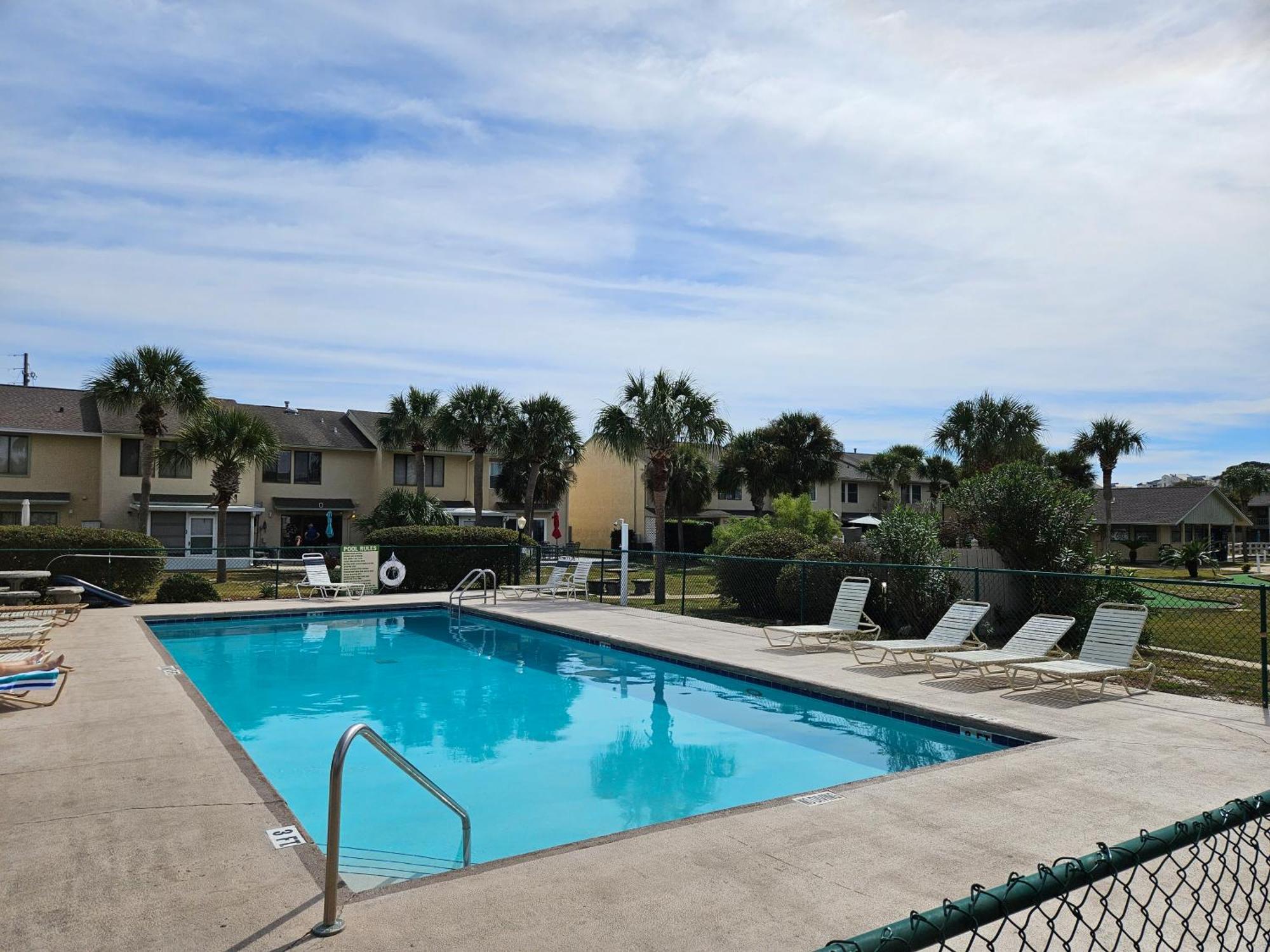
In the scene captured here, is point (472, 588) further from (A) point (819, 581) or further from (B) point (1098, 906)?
(B) point (1098, 906)

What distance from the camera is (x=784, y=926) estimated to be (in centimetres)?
404

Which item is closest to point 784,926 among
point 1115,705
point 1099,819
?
point 1099,819

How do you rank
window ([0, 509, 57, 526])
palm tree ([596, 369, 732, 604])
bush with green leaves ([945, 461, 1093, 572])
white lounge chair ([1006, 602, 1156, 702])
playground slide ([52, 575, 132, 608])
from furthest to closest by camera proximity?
window ([0, 509, 57, 526]) → palm tree ([596, 369, 732, 604]) → playground slide ([52, 575, 132, 608]) → bush with green leaves ([945, 461, 1093, 572]) → white lounge chair ([1006, 602, 1156, 702])

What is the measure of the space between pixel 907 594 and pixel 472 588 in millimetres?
13102

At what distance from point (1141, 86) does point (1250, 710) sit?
5961 mm

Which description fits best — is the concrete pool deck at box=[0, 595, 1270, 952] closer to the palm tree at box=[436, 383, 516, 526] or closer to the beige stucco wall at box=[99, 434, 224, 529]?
the palm tree at box=[436, 383, 516, 526]

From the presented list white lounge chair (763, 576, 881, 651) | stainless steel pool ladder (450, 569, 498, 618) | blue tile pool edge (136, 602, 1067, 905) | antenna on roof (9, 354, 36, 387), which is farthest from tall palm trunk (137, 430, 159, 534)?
antenna on roof (9, 354, 36, 387)

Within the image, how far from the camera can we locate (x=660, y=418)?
75.3 feet

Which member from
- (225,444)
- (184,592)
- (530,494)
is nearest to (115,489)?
(225,444)

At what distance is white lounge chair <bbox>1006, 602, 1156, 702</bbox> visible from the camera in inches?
379

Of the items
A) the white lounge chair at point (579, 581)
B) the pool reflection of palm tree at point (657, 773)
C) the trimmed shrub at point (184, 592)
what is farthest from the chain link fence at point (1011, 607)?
the trimmed shrub at point (184, 592)

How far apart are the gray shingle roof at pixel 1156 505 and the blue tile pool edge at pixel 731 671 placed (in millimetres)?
44241

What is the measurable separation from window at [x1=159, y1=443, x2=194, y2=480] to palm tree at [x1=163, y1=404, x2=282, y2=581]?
329cm

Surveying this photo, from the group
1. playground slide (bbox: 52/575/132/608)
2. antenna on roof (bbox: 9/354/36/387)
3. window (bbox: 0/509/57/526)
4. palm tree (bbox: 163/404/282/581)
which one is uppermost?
antenna on roof (bbox: 9/354/36/387)
